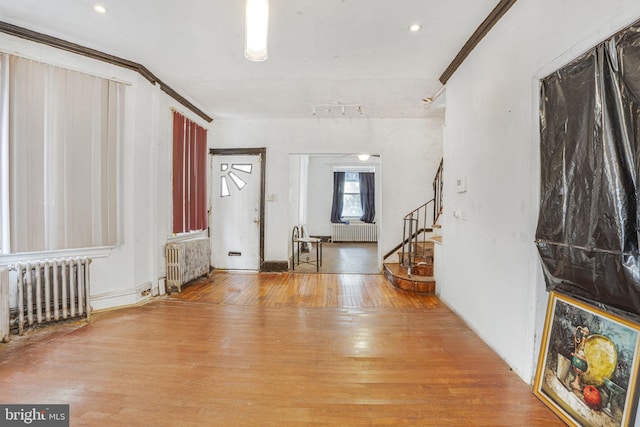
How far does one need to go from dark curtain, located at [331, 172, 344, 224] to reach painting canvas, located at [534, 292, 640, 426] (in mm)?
7416

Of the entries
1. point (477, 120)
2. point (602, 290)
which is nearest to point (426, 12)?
point (477, 120)

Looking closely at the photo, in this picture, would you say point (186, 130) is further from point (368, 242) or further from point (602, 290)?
point (368, 242)

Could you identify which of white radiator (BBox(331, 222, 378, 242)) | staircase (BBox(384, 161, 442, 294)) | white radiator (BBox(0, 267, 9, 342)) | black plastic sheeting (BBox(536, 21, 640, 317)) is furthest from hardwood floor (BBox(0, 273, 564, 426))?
white radiator (BBox(331, 222, 378, 242))

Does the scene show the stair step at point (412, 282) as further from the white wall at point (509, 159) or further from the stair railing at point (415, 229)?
the white wall at point (509, 159)

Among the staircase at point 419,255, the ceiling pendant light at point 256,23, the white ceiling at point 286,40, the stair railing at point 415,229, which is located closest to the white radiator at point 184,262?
the white ceiling at point 286,40

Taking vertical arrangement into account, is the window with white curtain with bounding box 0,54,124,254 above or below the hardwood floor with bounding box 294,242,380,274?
above

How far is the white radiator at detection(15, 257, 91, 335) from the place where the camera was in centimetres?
256

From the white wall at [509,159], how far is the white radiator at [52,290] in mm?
4013

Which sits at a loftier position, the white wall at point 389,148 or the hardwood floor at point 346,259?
the white wall at point 389,148

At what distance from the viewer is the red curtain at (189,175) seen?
4203mm

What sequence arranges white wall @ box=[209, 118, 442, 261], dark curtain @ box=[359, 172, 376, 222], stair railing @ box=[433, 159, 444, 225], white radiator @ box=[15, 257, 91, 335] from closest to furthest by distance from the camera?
white radiator @ box=[15, 257, 91, 335] → stair railing @ box=[433, 159, 444, 225] → white wall @ box=[209, 118, 442, 261] → dark curtain @ box=[359, 172, 376, 222]

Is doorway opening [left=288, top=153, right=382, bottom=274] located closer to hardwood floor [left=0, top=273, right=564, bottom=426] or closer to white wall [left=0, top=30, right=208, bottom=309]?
white wall [left=0, top=30, right=208, bottom=309]

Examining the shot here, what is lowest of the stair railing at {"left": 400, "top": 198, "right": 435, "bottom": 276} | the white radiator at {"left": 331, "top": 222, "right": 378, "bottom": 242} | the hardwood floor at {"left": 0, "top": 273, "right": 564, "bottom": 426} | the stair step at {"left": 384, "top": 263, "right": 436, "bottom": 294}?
the hardwood floor at {"left": 0, "top": 273, "right": 564, "bottom": 426}

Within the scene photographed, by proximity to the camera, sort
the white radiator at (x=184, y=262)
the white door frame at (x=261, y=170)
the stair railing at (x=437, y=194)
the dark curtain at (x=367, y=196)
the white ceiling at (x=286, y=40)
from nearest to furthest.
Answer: the white ceiling at (x=286, y=40), the white radiator at (x=184, y=262), the stair railing at (x=437, y=194), the white door frame at (x=261, y=170), the dark curtain at (x=367, y=196)
